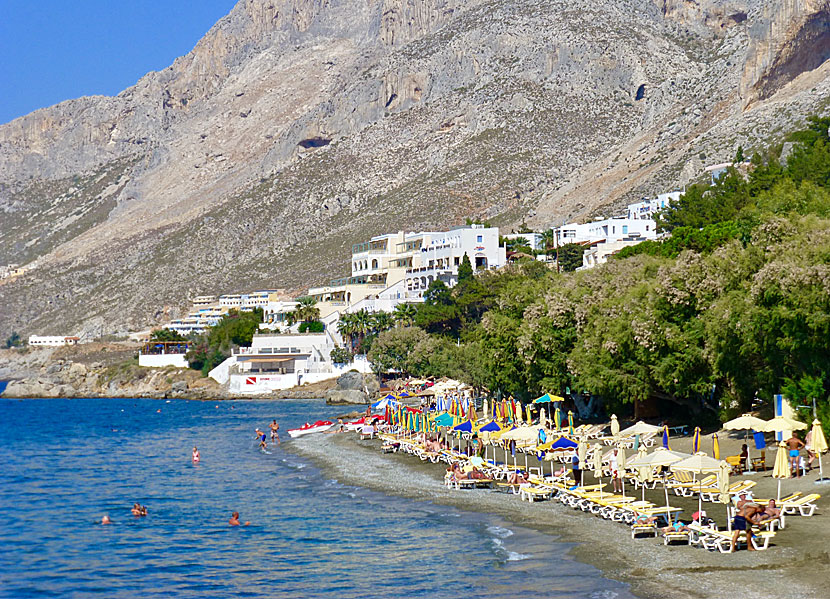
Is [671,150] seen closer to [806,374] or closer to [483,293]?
[483,293]

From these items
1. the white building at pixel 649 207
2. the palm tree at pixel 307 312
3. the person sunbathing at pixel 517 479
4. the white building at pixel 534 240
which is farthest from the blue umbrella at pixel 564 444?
the palm tree at pixel 307 312

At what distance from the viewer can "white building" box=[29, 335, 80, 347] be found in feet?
623

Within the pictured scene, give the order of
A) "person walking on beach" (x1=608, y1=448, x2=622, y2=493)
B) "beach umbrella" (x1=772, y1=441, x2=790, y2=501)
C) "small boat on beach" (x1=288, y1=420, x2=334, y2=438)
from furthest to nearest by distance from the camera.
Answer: "small boat on beach" (x1=288, y1=420, x2=334, y2=438) → "person walking on beach" (x1=608, y1=448, x2=622, y2=493) → "beach umbrella" (x1=772, y1=441, x2=790, y2=501)

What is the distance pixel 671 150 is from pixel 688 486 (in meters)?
119

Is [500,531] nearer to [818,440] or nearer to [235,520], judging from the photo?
[818,440]

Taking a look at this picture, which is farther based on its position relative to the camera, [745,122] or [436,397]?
[745,122]

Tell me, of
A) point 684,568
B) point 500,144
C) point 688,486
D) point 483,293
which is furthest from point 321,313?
point 684,568

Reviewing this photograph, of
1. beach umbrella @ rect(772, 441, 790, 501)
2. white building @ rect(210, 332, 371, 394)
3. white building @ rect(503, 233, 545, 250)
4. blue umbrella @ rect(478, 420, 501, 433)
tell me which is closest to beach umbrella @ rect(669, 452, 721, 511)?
beach umbrella @ rect(772, 441, 790, 501)

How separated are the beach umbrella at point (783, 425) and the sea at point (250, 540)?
8.77 metres

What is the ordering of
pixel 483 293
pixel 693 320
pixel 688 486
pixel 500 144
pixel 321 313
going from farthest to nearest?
pixel 500 144, pixel 321 313, pixel 483 293, pixel 693 320, pixel 688 486

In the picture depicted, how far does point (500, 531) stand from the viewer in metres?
31.1

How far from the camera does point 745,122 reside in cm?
13488

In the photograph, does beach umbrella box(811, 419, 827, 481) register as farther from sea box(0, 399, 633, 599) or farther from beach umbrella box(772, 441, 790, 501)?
sea box(0, 399, 633, 599)

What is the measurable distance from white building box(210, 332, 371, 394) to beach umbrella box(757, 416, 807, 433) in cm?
8205
